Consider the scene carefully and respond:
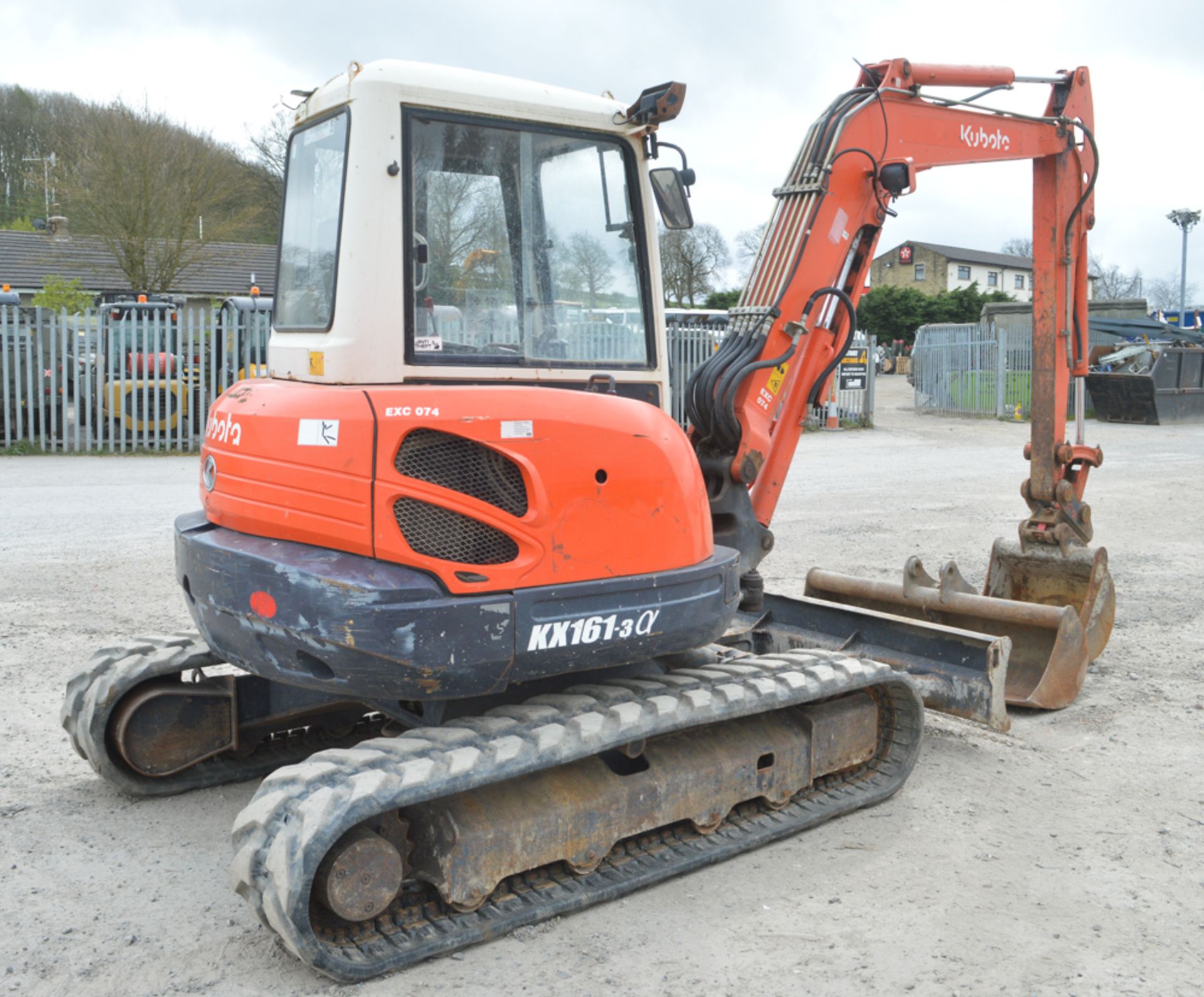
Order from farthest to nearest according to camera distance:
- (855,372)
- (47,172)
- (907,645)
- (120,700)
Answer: (47,172)
(855,372)
(907,645)
(120,700)

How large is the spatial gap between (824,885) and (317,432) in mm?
2252

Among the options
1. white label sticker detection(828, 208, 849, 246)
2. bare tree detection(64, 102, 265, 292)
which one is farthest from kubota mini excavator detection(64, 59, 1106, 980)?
bare tree detection(64, 102, 265, 292)

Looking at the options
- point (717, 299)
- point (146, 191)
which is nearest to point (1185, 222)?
point (717, 299)

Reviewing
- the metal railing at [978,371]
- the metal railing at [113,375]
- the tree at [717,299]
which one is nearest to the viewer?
the metal railing at [113,375]

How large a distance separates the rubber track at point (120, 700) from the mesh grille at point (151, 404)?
12318 millimetres

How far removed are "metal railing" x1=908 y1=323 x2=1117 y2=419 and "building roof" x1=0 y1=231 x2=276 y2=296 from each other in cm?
1667

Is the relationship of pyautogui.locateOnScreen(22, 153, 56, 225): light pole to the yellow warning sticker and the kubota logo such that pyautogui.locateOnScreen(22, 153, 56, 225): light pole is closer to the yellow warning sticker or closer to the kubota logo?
the kubota logo

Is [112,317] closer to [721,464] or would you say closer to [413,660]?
[721,464]

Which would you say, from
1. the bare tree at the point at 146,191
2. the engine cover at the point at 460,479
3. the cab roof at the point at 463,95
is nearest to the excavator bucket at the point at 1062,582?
the engine cover at the point at 460,479

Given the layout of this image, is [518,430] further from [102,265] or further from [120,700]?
[102,265]

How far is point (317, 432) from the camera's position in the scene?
3.63 metres

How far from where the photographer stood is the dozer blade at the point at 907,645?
5.18 meters

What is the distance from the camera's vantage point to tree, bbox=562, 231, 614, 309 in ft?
13.7

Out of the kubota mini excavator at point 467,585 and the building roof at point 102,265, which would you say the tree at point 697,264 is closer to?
the building roof at point 102,265
